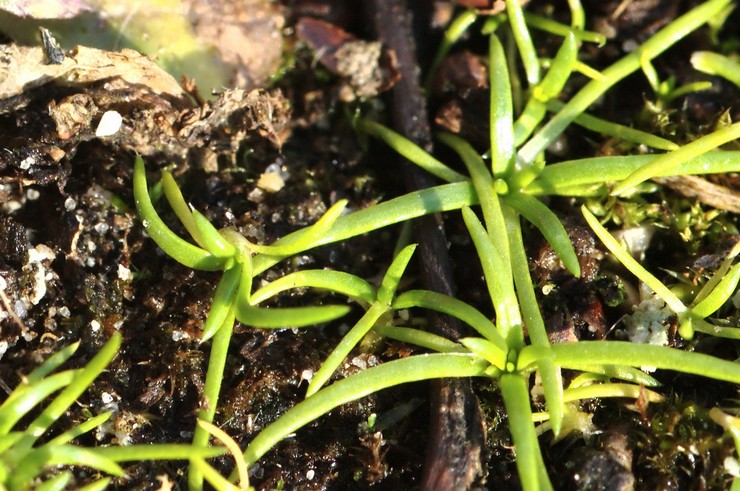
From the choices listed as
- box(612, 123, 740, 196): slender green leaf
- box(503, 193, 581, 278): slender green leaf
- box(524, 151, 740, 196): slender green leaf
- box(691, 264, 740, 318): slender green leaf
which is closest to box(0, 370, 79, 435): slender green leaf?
box(503, 193, 581, 278): slender green leaf

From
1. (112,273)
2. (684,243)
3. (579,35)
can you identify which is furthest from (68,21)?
(684,243)

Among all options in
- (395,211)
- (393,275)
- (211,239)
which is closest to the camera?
(211,239)

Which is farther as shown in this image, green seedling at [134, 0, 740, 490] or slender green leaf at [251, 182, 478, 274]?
slender green leaf at [251, 182, 478, 274]

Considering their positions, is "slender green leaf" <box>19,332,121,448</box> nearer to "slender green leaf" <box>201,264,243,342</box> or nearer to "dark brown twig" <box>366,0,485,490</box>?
"slender green leaf" <box>201,264,243,342</box>

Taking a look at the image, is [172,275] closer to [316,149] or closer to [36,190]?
[36,190]

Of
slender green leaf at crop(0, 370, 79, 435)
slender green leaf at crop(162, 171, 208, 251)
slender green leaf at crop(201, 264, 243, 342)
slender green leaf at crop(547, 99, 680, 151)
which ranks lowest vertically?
slender green leaf at crop(0, 370, 79, 435)

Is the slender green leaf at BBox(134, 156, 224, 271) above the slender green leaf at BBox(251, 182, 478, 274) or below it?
below

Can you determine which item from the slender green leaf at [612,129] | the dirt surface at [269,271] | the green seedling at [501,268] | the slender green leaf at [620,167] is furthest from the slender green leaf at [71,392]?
the slender green leaf at [612,129]

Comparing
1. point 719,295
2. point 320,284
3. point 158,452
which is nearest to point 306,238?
point 320,284

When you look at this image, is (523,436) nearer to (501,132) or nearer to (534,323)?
(534,323)
